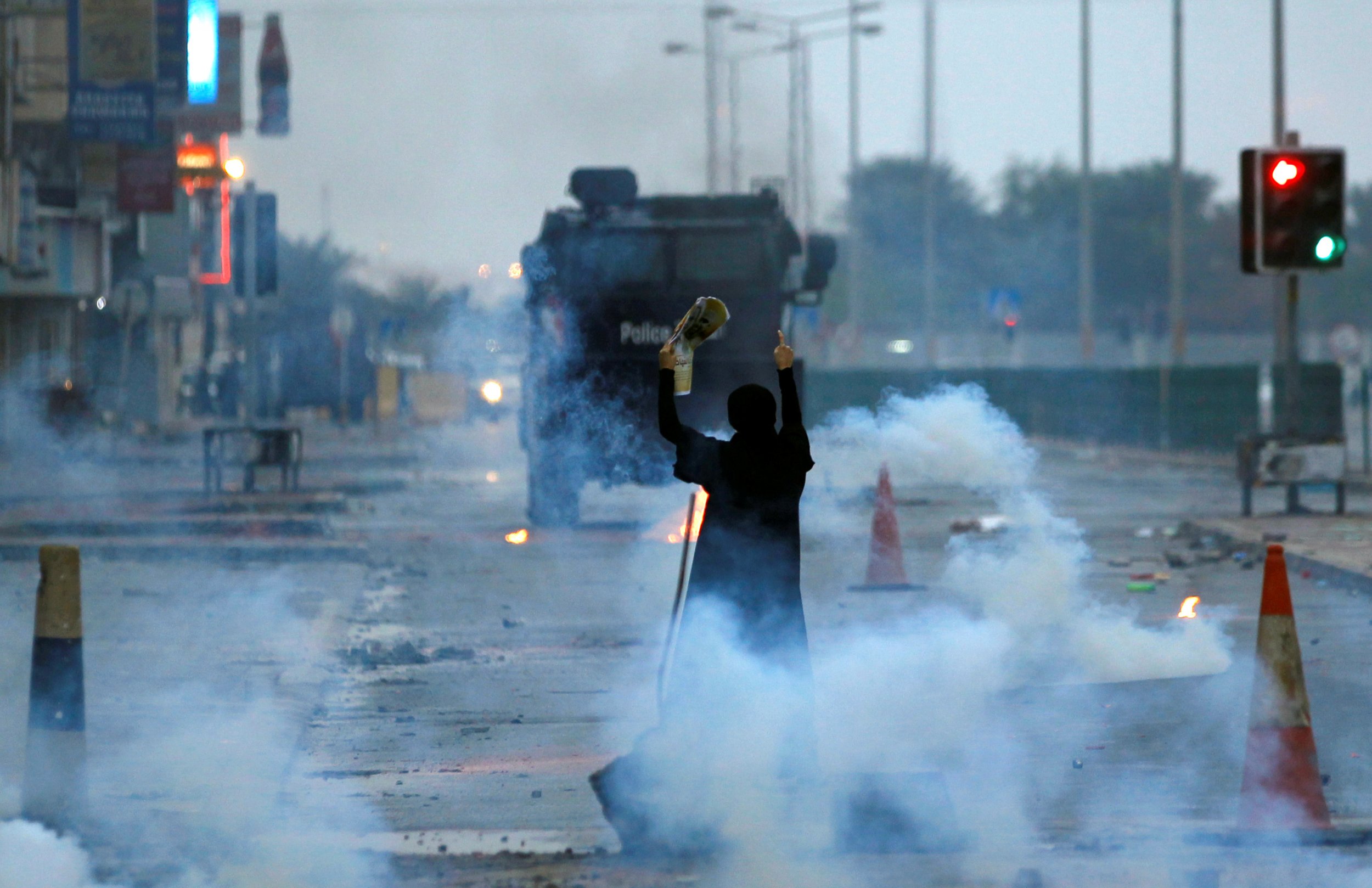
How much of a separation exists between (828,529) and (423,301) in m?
17.2

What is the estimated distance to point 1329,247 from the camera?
17.1 m

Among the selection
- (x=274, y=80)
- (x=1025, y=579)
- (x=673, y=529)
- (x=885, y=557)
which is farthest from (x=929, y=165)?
(x=1025, y=579)

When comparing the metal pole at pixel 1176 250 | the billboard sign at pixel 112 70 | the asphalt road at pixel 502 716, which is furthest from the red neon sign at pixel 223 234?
the asphalt road at pixel 502 716

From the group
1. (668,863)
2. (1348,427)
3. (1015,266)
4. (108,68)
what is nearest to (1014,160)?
(1015,266)

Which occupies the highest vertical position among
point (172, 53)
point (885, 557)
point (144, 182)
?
point (172, 53)

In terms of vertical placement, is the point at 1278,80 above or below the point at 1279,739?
above

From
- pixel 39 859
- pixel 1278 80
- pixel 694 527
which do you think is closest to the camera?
pixel 39 859

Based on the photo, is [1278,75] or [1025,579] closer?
[1025,579]

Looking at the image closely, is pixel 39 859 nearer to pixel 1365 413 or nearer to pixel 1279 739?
pixel 1279 739

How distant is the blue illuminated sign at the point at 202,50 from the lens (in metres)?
24.5

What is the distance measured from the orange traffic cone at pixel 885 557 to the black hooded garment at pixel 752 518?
23.3 feet

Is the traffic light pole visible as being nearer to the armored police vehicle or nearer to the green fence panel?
the armored police vehicle

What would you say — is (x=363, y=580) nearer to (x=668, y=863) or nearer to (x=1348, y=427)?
(x=668, y=863)

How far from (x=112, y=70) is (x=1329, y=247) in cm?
1532
